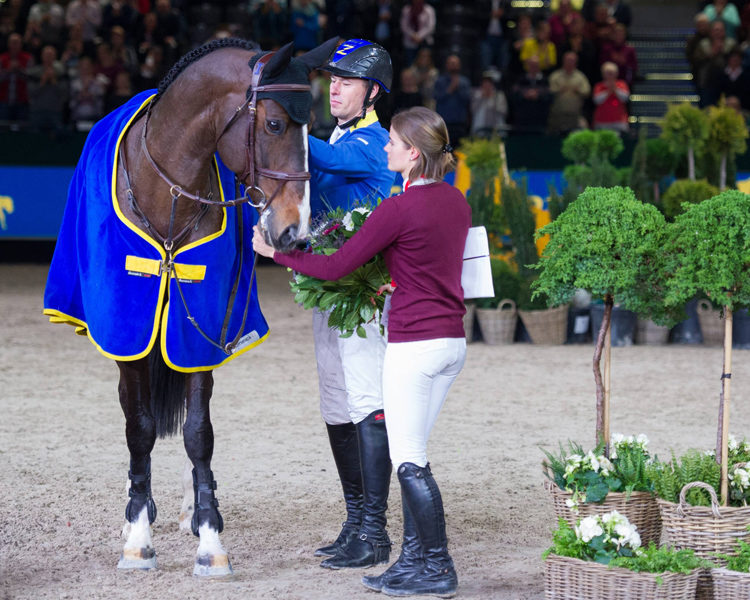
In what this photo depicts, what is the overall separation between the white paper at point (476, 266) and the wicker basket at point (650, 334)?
18.0ft

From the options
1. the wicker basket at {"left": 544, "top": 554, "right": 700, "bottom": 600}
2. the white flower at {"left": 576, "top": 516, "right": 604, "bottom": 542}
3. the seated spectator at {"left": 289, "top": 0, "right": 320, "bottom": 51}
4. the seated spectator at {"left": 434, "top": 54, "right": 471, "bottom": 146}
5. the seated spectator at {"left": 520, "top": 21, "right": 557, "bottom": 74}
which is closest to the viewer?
the wicker basket at {"left": 544, "top": 554, "right": 700, "bottom": 600}

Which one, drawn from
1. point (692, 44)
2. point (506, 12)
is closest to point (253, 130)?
point (692, 44)

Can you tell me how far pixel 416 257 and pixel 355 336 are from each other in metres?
0.55

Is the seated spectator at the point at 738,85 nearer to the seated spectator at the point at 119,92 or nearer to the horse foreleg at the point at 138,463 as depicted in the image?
the seated spectator at the point at 119,92

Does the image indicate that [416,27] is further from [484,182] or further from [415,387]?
[415,387]

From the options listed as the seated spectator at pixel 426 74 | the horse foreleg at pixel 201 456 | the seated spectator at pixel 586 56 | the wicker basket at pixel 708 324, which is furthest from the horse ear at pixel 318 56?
the seated spectator at pixel 586 56

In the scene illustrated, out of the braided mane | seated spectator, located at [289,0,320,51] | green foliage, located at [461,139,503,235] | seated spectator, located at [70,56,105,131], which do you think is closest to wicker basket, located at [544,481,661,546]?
the braided mane

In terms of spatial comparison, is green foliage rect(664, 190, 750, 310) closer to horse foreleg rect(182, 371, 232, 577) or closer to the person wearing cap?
the person wearing cap

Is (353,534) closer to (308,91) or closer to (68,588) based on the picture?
(68,588)

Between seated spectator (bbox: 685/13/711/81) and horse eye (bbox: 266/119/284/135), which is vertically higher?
seated spectator (bbox: 685/13/711/81)

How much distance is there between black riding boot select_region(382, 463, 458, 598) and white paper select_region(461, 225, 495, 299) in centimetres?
Answer: 59

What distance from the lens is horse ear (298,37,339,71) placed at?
3340mm

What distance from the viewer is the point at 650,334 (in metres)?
8.52

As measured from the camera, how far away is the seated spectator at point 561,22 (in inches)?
564
